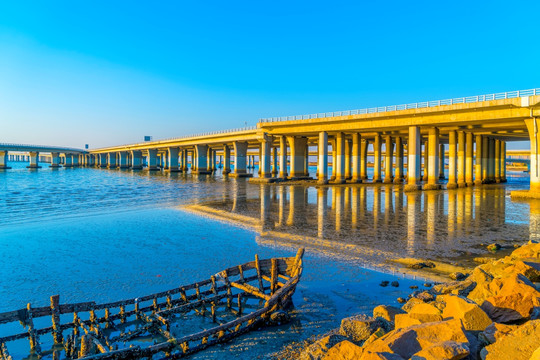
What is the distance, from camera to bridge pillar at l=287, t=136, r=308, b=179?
7781 cm

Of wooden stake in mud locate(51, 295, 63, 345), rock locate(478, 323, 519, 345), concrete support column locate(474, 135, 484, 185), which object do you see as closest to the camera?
rock locate(478, 323, 519, 345)

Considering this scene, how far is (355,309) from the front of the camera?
10.8 m

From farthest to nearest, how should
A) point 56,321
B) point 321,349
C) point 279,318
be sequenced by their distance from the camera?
1. point 279,318
2. point 56,321
3. point 321,349

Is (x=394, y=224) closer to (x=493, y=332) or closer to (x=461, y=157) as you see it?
(x=493, y=332)

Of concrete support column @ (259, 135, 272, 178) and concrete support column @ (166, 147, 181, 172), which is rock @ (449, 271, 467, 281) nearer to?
concrete support column @ (259, 135, 272, 178)

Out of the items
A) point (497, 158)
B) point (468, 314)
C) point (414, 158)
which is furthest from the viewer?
point (497, 158)

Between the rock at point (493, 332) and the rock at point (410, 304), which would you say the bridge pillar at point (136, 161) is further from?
the rock at point (493, 332)

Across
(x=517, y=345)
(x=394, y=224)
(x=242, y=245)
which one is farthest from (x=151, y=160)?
(x=517, y=345)

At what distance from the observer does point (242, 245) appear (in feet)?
62.5

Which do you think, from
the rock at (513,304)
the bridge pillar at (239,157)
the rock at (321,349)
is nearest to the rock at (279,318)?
the rock at (321,349)

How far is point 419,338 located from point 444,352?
0.68 meters

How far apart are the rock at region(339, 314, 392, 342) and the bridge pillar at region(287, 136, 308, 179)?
69307 millimetres

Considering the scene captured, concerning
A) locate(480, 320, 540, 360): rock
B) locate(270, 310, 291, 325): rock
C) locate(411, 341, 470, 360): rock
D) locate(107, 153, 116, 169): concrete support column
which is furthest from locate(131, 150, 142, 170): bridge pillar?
locate(480, 320, 540, 360): rock

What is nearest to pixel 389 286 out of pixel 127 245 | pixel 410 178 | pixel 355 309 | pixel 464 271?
pixel 355 309
